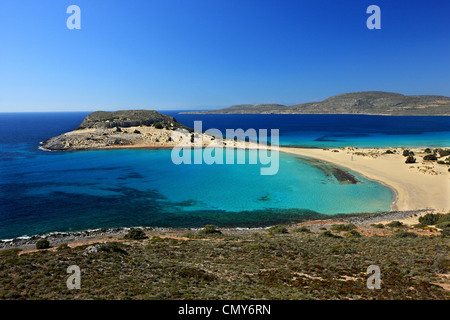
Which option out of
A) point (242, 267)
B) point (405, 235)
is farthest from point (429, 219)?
point (242, 267)

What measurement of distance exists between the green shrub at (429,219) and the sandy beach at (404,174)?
3.72 meters

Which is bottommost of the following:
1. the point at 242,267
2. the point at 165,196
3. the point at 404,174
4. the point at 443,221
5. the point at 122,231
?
the point at 122,231

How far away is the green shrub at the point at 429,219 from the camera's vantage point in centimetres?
2041

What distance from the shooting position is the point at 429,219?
20.7 metres

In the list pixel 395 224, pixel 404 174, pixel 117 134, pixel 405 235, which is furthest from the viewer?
pixel 117 134

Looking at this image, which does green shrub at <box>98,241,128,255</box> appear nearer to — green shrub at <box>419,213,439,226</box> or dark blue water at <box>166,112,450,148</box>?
green shrub at <box>419,213,439,226</box>

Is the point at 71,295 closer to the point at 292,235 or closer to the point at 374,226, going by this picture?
the point at 292,235

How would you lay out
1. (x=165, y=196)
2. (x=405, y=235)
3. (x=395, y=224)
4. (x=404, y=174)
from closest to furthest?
(x=405, y=235), (x=395, y=224), (x=165, y=196), (x=404, y=174)

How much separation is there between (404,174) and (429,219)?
18656 mm

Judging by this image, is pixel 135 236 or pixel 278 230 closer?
pixel 135 236

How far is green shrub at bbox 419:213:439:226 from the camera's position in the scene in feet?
66.9

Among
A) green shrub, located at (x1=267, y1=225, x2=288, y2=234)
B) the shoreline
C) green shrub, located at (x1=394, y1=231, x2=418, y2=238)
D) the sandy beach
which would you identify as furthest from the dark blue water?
green shrub, located at (x1=394, y1=231, x2=418, y2=238)

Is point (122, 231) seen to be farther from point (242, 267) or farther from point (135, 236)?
point (242, 267)
